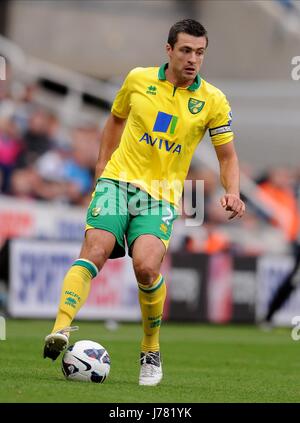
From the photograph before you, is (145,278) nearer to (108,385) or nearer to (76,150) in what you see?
(108,385)

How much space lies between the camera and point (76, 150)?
17.9m

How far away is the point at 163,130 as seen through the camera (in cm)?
737

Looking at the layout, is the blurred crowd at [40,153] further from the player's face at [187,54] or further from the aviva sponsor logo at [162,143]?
the player's face at [187,54]

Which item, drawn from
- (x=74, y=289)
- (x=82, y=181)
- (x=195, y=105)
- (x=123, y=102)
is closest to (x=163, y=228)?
(x=74, y=289)

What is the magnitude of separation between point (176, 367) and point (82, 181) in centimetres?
892

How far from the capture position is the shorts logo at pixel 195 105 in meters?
7.41

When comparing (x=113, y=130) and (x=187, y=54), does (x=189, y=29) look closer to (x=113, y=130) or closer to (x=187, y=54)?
(x=187, y=54)

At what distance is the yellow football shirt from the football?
1175 mm

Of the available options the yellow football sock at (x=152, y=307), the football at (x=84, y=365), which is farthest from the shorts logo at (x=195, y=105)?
the football at (x=84, y=365)

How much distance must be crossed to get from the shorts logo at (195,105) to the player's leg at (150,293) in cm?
95

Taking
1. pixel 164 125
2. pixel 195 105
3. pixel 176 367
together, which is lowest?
pixel 176 367

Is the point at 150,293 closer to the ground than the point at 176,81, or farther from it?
closer to the ground

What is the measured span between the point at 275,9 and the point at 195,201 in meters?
6.10
